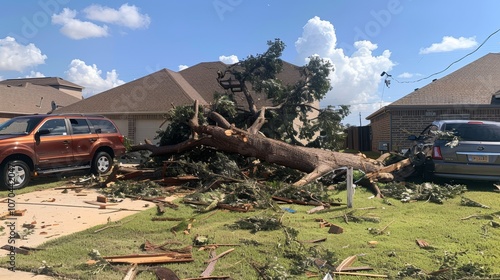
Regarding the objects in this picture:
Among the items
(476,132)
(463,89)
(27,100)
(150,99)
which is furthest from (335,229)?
(27,100)

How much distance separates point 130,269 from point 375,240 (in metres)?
3.03

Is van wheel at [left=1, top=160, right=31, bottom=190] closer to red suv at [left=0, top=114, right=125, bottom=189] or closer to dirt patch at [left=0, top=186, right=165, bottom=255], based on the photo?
red suv at [left=0, top=114, right=125, bottom=189]

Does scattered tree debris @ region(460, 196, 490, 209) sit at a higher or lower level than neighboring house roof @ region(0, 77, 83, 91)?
lower

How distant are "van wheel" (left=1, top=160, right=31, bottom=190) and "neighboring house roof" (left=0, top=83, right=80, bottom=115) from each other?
21561 mm

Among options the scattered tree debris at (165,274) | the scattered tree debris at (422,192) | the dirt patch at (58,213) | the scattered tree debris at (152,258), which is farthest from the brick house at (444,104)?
the scattered tree debris at (165,274)

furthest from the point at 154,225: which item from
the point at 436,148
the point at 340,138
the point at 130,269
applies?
the point at 340,138

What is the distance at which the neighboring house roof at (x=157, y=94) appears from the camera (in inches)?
831

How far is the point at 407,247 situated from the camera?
469 centimetres

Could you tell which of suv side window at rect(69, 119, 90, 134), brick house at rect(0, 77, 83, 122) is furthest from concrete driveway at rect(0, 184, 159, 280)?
Result: brick house at rect(0, 77, 83, 122)

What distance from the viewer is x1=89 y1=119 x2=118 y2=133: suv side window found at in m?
11.6

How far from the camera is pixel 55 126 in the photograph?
34.0ft

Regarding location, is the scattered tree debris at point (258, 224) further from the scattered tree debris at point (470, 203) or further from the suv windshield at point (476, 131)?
the suv windshield at point (476, 131)

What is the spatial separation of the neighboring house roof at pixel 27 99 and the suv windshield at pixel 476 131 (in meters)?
28.7

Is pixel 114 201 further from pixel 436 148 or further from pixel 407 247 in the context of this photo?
pixel 436 148
